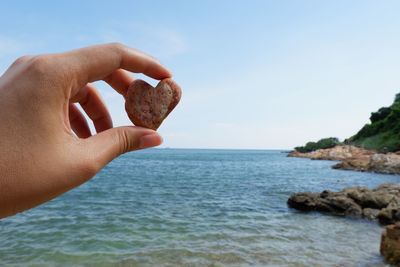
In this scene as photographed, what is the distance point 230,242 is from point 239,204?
922cm

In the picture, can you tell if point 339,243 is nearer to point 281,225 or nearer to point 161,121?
point 281,225

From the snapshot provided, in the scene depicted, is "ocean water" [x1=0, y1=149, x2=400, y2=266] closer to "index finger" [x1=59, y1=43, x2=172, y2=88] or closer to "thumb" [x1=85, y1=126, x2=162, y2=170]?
"thumb" [x1=85, y1=126, x2=162, y2=170]

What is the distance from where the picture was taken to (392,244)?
9.27 metres

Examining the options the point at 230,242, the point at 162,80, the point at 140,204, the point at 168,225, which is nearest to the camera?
the point at 162,80

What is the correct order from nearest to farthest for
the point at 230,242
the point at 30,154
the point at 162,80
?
the point at 30,154 < the point at 162,80 < the point at 230,242

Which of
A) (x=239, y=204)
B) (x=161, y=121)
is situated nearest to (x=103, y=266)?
(x=161, y=121)

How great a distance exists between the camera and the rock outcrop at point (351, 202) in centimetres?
1685

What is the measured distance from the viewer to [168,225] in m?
13.9

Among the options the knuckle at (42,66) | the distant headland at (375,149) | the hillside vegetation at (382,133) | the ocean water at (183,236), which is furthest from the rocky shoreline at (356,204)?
the hillside vegetation at (382,133)

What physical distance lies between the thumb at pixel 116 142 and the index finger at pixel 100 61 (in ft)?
1.27

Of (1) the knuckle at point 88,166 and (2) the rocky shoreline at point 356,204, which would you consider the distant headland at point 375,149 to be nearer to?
(2) the rocky shoreline at point 356,204

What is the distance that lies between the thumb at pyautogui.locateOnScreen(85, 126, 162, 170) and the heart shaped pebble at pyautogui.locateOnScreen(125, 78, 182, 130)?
1.33 feet

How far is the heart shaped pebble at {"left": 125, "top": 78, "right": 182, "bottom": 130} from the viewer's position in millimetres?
2955

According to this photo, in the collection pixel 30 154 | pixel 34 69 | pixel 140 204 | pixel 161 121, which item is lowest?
pixel 140 204
